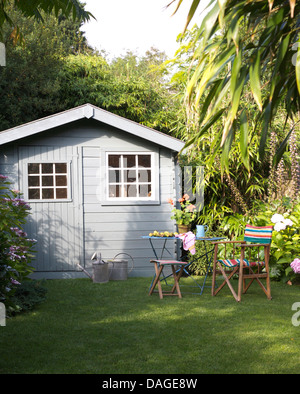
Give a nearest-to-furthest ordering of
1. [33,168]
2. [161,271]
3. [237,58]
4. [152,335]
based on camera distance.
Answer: [237,58], [152,335], [161,271], [33,168]

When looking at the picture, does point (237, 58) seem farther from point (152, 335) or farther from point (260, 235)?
point (260, 235)

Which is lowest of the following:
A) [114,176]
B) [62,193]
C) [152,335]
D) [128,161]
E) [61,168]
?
[152,335]

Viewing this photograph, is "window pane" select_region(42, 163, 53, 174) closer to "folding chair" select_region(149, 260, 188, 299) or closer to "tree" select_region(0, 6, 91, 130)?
"folding chair" select_region(149, 260, 188, 299)

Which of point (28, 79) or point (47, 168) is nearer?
point (47, 168)

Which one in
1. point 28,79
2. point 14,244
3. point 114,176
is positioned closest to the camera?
point 14,244

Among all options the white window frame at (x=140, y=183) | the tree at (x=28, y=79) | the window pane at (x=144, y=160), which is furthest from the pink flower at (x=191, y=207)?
the tree at (x=28, y=79)

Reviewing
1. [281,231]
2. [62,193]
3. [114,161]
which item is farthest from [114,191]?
[281,231]

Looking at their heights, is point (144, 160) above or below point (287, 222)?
above

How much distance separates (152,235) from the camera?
7.33 m

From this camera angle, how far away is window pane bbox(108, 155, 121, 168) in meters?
8.83

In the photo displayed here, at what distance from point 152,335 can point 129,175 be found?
4.43 metres

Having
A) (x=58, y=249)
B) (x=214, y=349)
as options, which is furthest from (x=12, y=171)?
(x=214, y=349)

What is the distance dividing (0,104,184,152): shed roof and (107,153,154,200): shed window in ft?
1.63

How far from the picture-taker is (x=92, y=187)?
871 cm
